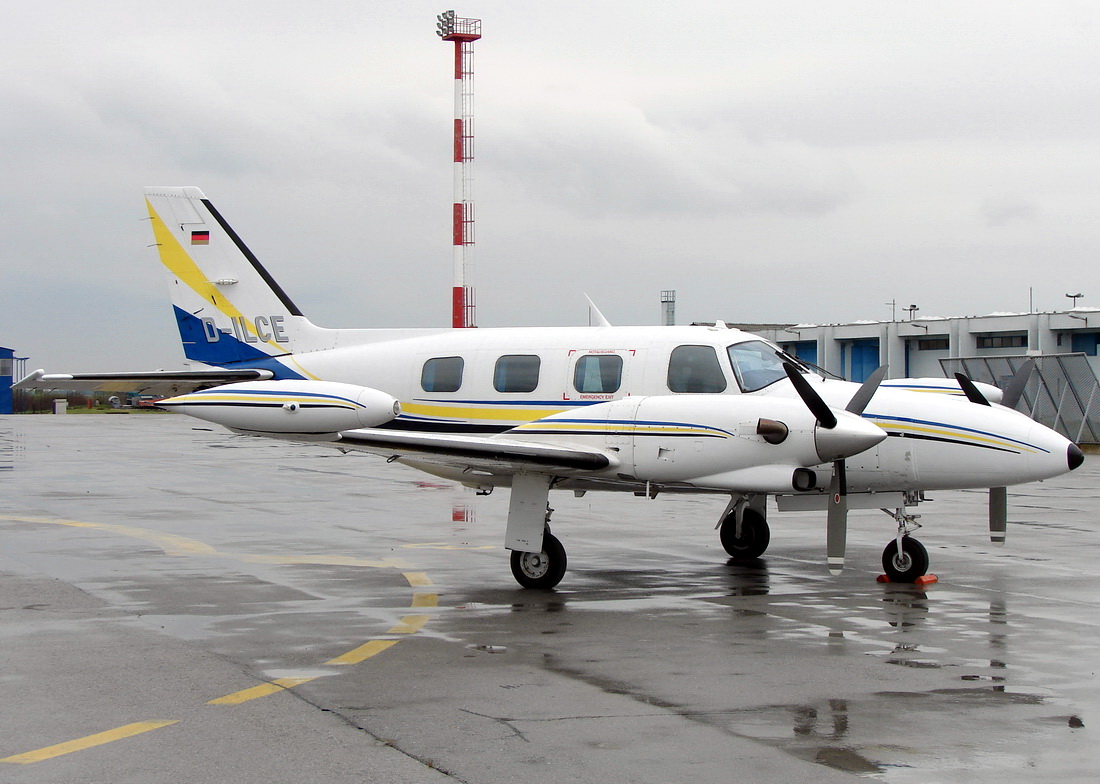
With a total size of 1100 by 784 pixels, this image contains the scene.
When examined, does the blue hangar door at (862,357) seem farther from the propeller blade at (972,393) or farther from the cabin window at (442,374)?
the cabin window at (442,374)

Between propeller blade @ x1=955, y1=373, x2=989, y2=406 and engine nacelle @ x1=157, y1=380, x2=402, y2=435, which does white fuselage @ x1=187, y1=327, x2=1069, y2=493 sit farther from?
engine nacelle @ x1=157, y1=380, x2=402, y2=435

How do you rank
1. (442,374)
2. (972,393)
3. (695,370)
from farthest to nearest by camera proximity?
(442,374) < (972,393) < (695,370)

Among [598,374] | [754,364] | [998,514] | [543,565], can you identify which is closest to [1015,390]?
[998,514]

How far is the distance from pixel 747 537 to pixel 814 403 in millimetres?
3391

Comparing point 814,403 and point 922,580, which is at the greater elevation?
point 814,403

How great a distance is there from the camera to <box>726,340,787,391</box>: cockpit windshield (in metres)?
12.0

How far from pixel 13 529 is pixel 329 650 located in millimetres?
9413

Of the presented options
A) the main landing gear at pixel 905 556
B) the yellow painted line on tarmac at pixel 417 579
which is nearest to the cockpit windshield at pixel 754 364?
the main landing gear at pixel 905 556

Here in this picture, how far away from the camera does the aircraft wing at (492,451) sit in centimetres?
1091

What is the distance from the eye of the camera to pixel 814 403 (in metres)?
10.7

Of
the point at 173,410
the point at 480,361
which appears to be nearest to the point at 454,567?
the point at 480,361

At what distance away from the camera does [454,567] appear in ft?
43.1

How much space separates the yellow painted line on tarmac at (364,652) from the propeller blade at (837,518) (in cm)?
433

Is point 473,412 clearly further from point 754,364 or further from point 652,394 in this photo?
point 754,364
